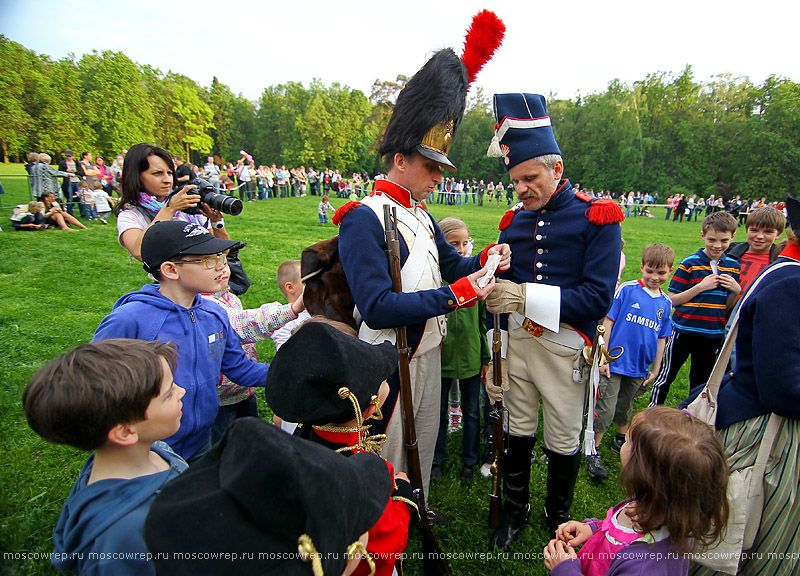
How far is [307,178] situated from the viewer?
106 ft

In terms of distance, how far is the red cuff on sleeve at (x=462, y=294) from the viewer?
2172mm

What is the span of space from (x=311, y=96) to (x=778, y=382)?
56.1 metres

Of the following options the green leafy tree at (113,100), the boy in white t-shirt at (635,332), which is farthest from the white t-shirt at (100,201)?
the green leafy tree at (113,100)

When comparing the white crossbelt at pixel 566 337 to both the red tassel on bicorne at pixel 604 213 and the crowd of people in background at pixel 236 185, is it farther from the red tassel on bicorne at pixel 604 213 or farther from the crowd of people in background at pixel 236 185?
the crowd of people in background at pixel 236 185

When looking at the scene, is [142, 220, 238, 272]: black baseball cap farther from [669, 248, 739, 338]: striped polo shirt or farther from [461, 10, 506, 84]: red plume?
[669, 248, 739, 338]: striped polo shirt

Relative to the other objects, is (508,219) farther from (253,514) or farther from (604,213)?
(253,514)

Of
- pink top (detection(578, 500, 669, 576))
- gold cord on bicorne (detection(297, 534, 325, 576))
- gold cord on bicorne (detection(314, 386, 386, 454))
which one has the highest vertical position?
gold cord on bicorne (detection(297, 534, 325, 576))

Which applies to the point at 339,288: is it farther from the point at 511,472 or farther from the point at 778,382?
the point at 778,382

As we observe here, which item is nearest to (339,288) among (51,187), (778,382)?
(778,382)

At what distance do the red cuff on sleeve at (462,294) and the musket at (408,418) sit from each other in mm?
280

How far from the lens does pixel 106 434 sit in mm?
1460

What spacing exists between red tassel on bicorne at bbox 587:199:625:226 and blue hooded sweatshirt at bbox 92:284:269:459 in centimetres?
221

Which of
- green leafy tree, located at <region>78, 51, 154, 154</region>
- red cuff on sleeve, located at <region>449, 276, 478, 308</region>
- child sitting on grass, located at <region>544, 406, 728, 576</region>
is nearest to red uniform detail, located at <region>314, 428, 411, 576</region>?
child sitting on grass, located at <region>544, 406, 728, 576</region>

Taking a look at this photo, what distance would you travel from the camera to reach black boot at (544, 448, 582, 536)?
2740 millimetres
